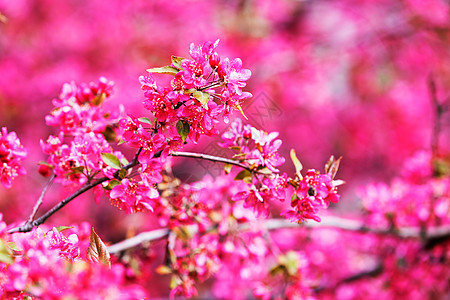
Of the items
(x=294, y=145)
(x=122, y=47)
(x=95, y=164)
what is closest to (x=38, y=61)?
(x=122, y=47)

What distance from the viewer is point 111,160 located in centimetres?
115

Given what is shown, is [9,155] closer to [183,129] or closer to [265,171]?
[183,129]

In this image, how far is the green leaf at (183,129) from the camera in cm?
102

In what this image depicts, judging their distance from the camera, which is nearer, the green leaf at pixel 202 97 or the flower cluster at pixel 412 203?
the green leaf at pixel 202 97

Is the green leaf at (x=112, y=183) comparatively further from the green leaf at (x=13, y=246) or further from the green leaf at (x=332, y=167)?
the green leaf at (x=332, y=167)

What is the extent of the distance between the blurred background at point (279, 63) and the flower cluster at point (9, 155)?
214 centimetres

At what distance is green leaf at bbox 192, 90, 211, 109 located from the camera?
0.96m

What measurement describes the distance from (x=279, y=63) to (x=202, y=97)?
4616 mm

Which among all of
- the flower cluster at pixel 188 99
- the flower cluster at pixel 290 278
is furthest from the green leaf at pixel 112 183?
the flower cluster at pixel 290 278

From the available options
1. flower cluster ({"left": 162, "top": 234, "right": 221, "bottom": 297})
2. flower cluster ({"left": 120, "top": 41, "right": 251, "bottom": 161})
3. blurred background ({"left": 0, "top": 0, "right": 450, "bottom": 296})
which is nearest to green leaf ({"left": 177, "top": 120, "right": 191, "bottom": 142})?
flower cluster ({"left": 120, "top": 41, "right": 251, "bottom": 161})

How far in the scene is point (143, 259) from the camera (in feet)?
6.12

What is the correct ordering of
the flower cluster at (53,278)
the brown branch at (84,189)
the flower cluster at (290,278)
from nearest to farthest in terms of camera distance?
the flower cluster at (53,278) → the brown branch at (84,189) → the flower cluster at (290,278)

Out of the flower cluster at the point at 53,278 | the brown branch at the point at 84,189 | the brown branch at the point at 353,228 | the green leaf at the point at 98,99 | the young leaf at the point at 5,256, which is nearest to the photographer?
the flower cluster at the point at 53,278

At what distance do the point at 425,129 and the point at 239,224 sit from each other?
4.64 m
